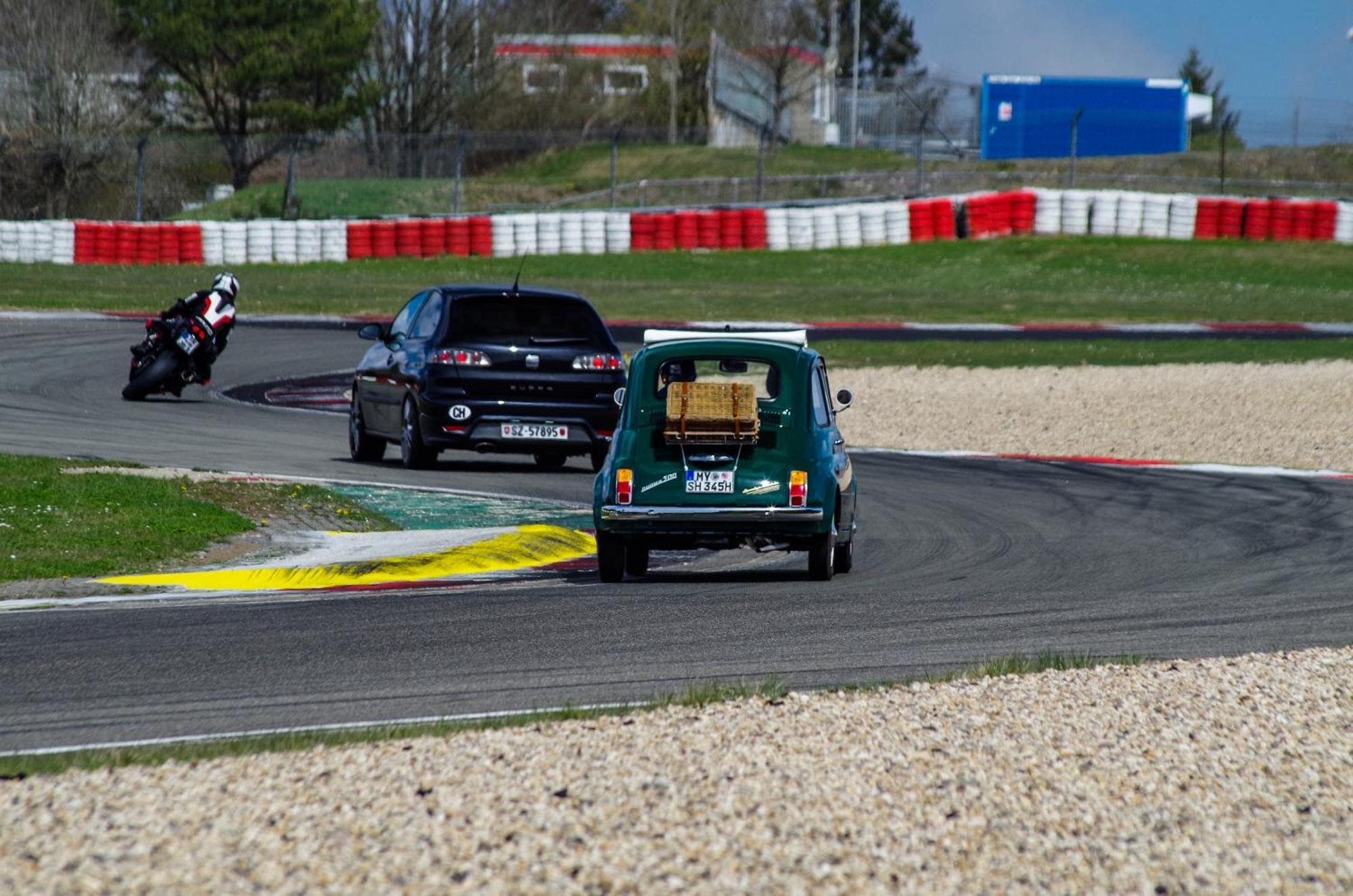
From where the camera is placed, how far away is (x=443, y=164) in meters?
50.5

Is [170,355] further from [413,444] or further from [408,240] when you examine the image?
[408,240]

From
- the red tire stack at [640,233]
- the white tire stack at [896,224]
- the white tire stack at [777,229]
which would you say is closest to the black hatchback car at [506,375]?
the red tire stack at [640,233]

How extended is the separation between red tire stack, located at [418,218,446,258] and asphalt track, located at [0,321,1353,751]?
27.2 meters

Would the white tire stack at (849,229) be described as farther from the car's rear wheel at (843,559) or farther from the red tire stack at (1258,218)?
the car's rear wheel at (843,559)

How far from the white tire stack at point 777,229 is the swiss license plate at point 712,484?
33976 mm

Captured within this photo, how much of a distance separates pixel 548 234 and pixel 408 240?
10.8ft

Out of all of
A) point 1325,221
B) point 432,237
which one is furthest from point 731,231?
point 1325,221

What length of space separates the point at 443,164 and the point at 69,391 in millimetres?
29741

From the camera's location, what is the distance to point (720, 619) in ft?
31.1

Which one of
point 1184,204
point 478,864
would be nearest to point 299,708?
point 478,864

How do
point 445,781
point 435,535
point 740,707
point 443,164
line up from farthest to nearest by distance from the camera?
point 443,164, point 435,535, point 740,707, point 445,781

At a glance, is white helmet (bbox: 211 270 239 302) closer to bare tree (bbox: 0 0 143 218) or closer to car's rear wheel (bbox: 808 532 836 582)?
car's rear wheel (bbox: 808 532 836 582)

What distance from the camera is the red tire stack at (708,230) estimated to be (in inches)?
1761

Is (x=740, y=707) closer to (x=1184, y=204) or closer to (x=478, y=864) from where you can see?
(x=478, y=864)
